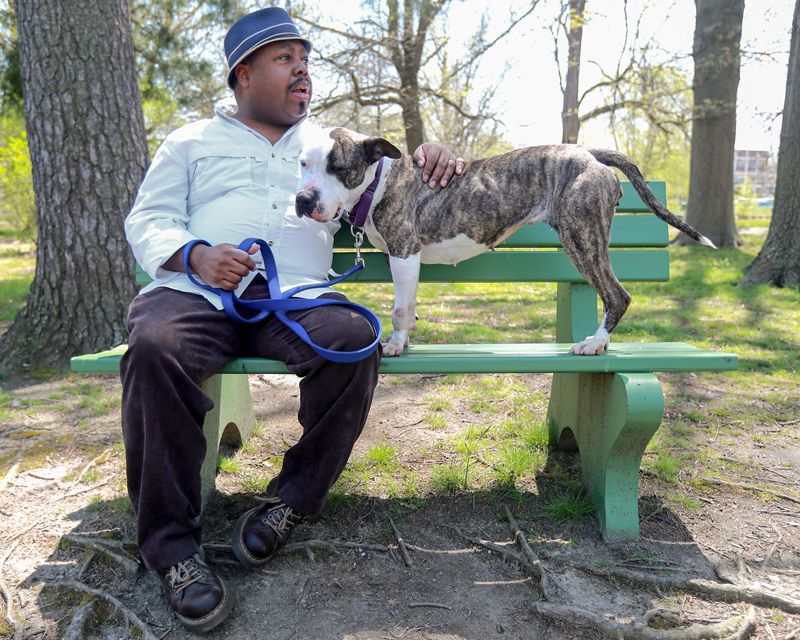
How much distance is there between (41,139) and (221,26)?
6.28 metres

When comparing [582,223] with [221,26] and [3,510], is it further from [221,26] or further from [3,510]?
[221,26]

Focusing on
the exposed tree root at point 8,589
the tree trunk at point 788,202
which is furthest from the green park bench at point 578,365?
the tree trunk at point 788,202

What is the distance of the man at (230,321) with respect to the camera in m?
2.06

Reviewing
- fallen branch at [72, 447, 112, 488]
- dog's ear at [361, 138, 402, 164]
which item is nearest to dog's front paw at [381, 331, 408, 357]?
dog's ear at [361, 138, 402, 164]

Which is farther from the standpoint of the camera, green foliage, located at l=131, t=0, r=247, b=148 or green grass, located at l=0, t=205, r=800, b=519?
green foliage, located at l=131, t=0, r=247, b=148

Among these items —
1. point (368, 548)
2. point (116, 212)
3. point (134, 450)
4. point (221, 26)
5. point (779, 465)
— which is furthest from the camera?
point (221, 26)

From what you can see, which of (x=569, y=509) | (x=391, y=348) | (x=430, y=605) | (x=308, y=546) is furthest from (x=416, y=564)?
(x=391, y=348)

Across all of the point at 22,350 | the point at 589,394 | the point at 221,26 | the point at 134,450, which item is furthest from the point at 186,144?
the point at 221,26

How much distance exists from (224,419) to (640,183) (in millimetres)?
2004

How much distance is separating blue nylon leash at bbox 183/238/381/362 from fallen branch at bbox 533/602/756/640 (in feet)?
3.38

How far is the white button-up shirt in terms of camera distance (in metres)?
2.53

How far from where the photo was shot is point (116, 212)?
4246 mm

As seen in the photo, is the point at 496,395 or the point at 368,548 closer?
the point at 368,548

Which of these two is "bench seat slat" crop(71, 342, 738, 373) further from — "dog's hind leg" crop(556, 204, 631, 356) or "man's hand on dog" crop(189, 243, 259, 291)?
"man's hand on dog" crop(189, 243, 259, 291)
